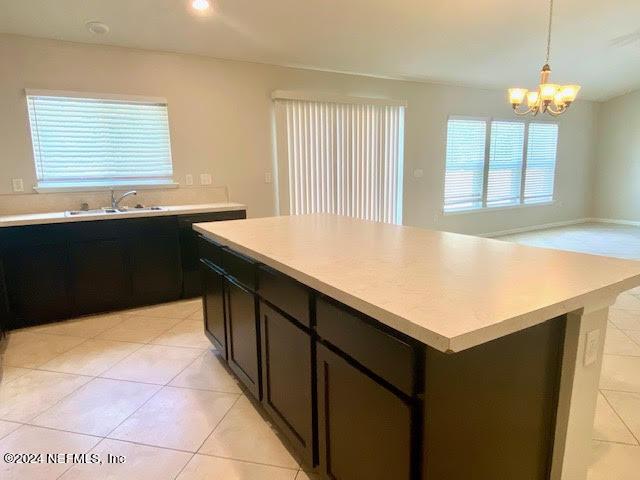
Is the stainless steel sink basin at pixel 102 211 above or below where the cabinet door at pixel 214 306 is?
above

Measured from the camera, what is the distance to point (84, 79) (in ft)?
11.6

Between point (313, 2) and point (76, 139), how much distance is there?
8.00 ft

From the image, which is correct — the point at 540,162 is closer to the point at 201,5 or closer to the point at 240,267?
the point at 201,5

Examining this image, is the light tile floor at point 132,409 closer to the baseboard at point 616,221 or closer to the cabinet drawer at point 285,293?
the cabinet drawer at point 285,293

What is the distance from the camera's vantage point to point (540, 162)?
7.29m

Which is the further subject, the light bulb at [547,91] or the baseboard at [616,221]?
the baseboard at [616,221]

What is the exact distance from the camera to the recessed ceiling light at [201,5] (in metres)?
3.11

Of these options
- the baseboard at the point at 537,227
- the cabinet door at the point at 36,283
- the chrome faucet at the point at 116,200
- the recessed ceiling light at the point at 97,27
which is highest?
the recessed ceiling light at the point at 97,27

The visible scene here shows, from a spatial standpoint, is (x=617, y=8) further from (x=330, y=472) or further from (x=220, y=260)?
(x=330, y=472)

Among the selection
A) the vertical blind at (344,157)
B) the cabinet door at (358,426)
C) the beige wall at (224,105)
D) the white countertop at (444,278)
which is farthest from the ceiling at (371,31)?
the cabinet door at (358,426)

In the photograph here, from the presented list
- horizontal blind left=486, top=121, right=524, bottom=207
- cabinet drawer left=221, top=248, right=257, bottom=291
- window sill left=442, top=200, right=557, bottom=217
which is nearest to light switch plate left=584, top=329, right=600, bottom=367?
cabinet drawer left=221, top=248, right=257, bottom=291

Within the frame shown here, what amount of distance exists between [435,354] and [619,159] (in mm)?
8883

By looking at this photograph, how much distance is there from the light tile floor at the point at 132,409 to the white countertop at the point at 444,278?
0.88 m

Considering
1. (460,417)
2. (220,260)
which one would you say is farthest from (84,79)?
(460,417)
